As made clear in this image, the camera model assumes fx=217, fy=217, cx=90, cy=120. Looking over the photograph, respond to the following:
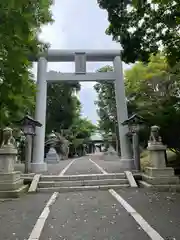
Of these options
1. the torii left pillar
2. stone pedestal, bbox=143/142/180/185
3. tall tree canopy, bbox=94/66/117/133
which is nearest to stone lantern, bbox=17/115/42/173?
the torii left pillar

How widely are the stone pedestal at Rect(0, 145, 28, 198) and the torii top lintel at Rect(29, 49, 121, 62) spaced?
6724 mm

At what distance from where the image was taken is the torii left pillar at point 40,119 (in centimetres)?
1083

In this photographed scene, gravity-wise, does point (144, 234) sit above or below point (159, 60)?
below

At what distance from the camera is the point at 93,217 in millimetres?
3984

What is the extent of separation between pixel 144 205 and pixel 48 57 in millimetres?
9550

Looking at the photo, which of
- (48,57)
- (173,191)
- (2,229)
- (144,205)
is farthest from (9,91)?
(48,57)

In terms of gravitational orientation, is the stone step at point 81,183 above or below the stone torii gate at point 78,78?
below

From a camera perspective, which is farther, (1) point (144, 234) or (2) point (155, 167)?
(2) point (155, 167)

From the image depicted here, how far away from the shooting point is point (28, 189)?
682 cm

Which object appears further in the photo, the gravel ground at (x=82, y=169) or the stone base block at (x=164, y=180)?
the gravel ground at (x=82, y=169)

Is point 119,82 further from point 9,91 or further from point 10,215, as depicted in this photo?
point 9,91

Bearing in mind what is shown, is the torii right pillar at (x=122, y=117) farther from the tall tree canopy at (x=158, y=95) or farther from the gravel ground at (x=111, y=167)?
the tall tree canopy at (x=158, y=95)

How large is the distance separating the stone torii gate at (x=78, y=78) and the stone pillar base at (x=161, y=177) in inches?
163

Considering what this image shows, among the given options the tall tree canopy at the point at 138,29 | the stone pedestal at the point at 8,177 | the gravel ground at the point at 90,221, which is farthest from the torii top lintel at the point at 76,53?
the gravel ground at the point at 90,221
